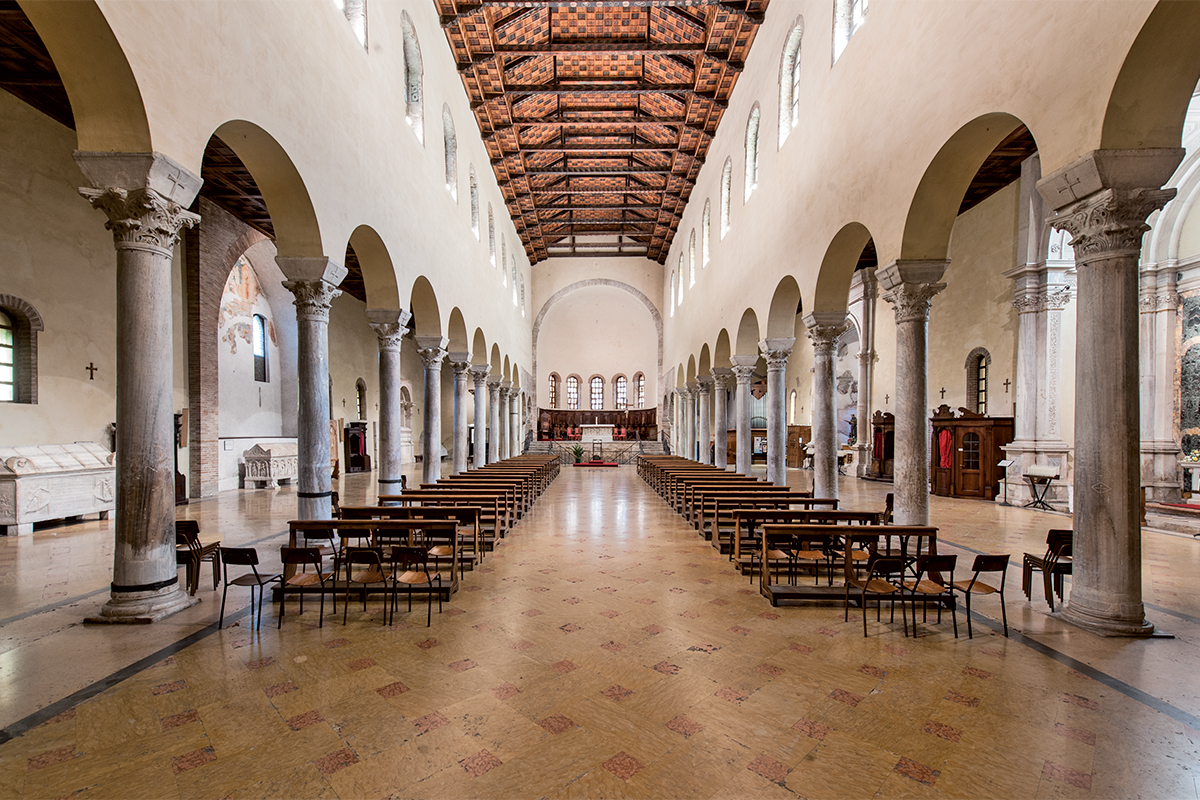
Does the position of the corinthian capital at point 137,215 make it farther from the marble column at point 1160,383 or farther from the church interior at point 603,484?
the marble column at point 1160,383

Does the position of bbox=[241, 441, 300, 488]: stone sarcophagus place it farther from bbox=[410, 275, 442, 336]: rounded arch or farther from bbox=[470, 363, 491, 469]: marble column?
bbox=[410, 275, 442, 336]: rounded arch

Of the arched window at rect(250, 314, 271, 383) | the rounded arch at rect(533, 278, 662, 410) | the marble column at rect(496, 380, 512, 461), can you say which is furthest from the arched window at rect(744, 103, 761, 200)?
the rounded arch at rect(533, 278, 662, 410)

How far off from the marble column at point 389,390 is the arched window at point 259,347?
1009 centimetres

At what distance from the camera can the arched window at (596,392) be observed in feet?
125

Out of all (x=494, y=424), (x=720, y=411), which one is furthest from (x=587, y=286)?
(x=720, y=411)

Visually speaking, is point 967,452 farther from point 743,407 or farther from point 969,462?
point 743,407

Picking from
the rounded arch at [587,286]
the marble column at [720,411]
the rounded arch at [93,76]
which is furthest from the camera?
the rounded arch at [587,286]

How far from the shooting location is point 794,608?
6086 millimetres

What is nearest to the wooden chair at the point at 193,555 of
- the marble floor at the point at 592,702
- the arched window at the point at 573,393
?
the marble floor at the point at 592,702

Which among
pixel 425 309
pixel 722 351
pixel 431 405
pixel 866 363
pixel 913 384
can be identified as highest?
pixel 425 309

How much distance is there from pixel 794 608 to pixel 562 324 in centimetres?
3282

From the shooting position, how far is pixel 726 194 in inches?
736

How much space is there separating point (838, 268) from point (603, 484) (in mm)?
11287

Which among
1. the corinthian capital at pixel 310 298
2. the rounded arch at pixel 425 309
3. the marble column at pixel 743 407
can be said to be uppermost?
→ the rounded arch at pixel 425 309
